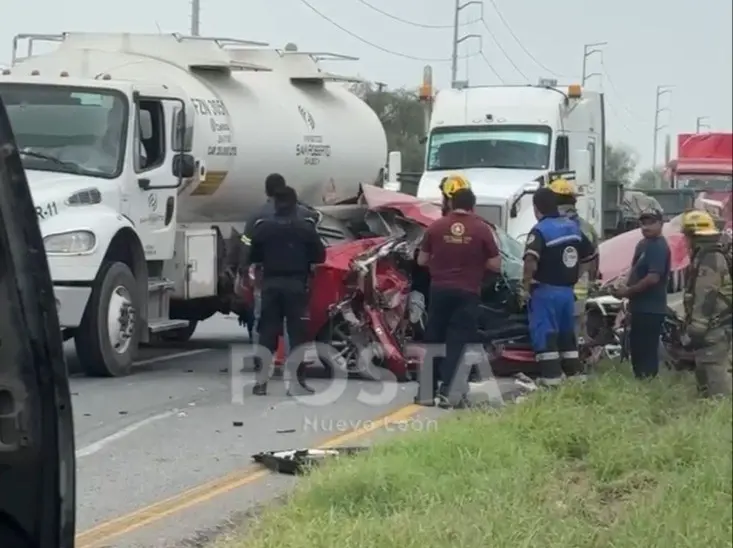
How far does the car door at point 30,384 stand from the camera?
11.8ft

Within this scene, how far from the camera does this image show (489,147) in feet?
61.9

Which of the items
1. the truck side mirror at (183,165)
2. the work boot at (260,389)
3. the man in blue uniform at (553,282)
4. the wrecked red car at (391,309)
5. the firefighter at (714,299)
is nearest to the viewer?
the firefighter at (714,299)

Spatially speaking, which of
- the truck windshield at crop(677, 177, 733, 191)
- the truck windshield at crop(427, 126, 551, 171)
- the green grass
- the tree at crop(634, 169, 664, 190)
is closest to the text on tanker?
the truck windshield at crop(427, 126, 551, 171)

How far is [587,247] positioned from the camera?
10.6m

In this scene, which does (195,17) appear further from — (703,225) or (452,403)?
(703,225)

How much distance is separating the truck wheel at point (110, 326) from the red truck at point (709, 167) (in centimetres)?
959

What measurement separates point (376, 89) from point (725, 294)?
15261mm

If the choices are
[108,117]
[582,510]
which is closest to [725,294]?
[582,510]

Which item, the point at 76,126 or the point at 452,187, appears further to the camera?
the point at 76,126

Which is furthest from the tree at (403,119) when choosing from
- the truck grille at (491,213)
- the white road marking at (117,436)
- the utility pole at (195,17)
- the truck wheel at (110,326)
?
the white road marking at (117,436)

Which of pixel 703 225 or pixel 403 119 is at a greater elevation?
pixel 403 119

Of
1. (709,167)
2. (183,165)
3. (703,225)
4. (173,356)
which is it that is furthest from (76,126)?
(709,167)

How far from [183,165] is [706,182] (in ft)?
36.2

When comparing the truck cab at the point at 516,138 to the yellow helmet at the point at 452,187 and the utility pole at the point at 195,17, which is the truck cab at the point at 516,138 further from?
the yellow helmet at the point at 452,187
